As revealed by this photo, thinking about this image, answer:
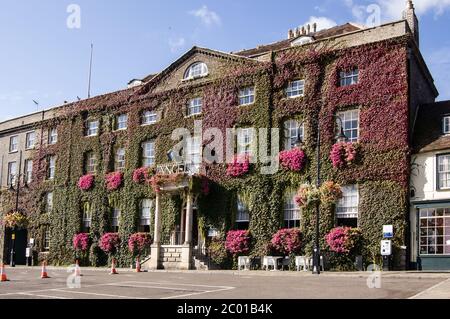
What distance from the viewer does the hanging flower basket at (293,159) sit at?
2939 centimetres

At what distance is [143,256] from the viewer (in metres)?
34.6

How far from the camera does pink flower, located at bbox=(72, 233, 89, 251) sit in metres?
38.2

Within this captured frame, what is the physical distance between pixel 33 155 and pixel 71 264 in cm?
1110

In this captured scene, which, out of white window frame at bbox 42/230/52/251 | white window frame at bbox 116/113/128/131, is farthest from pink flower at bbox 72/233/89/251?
white window frame at bbox 116/113/128/131

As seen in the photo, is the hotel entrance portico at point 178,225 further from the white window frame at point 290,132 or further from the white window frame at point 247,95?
the white window frame at point 290,132

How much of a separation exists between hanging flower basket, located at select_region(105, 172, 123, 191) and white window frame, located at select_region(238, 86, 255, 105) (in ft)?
34.0

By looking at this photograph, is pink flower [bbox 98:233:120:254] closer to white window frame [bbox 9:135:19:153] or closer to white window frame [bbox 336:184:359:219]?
white window frame [bbox 9:135:19:153]

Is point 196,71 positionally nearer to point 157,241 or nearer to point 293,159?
point 293,159

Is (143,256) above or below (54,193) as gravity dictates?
below

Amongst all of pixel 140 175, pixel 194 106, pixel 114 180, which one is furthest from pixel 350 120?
pixel 114 180

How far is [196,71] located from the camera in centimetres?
3578

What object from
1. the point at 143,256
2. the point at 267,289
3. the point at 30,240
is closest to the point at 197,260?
the point at 143,256

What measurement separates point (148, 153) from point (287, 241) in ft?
41.8
